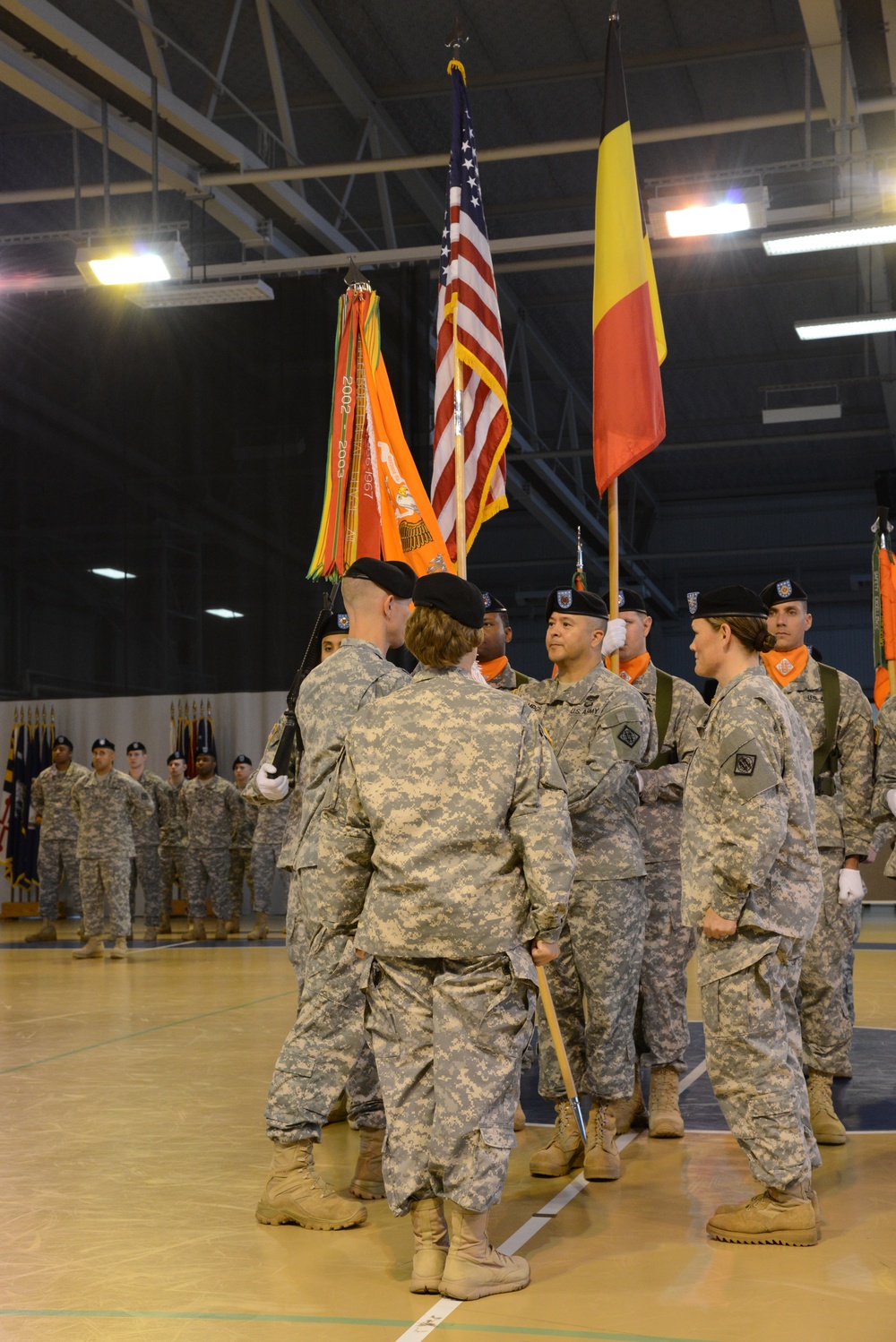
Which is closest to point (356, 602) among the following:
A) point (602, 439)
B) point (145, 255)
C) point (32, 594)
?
point (602, 439)

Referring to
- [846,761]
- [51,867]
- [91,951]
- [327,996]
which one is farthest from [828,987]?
[51,867]

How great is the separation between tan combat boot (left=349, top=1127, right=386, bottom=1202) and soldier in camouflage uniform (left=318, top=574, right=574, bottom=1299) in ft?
2.29

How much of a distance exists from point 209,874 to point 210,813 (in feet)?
1.87

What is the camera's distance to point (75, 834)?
12.7m

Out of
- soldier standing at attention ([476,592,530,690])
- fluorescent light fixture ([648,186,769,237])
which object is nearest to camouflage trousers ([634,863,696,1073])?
soldier standing at attention ([476,592,530,690])

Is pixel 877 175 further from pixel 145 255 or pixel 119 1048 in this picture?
pixel 119 1048

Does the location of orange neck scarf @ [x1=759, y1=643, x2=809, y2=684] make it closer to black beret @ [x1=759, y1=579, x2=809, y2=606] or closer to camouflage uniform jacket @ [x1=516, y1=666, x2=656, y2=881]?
black beret @ [x1=759, y1=579, x2=809, y2=606]

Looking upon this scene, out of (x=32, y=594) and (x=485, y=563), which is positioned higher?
(x=485, y=563)

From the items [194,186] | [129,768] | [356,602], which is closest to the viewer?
[356,602]

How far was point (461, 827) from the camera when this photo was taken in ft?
9.38

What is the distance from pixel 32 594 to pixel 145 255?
20.3 feet

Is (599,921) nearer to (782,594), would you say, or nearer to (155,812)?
(782,594)

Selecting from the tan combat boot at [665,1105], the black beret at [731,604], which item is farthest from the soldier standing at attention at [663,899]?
the black beret at [731,604]

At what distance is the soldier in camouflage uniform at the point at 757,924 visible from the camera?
3.13 m
